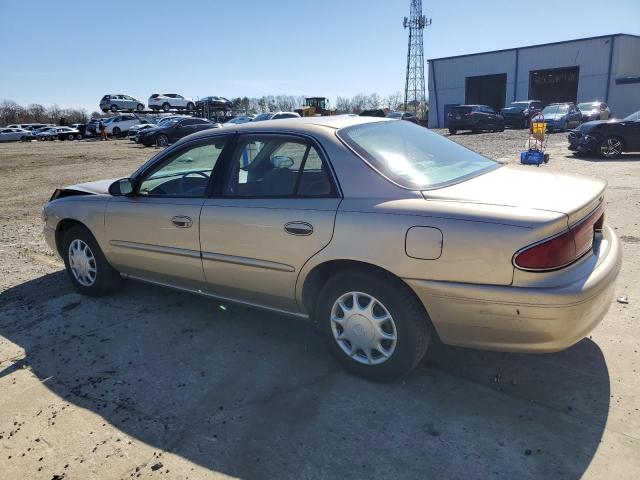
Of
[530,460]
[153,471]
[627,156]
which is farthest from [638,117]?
[153,471]

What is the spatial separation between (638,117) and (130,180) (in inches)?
541

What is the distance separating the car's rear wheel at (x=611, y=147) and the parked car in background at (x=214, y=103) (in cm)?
4114

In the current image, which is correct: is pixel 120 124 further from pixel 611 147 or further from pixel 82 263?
pixel 82 263

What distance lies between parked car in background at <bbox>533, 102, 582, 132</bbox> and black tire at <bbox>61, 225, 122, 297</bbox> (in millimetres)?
24762

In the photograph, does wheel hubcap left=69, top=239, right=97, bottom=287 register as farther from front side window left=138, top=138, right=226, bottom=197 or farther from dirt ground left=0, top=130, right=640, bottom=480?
front side window left=138, top=138, right=226, bottom=197

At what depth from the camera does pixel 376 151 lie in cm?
307

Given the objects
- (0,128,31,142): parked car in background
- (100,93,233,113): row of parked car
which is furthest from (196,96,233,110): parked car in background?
(0,128,31,142): parked car in background

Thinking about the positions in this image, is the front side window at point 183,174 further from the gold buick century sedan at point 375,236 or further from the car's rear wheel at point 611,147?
the car's rear wheel at point 611,147

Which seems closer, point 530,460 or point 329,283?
point 530,460

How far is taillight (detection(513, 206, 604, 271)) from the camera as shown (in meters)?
2.38

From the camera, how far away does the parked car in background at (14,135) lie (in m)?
44.3

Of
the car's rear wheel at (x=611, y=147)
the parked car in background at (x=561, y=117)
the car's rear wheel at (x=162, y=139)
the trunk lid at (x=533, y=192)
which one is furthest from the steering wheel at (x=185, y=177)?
the car's rear wheel at (x=162, y=139)

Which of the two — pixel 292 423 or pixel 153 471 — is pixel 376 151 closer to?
pixel 292 423

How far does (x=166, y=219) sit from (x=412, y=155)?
1.91m
